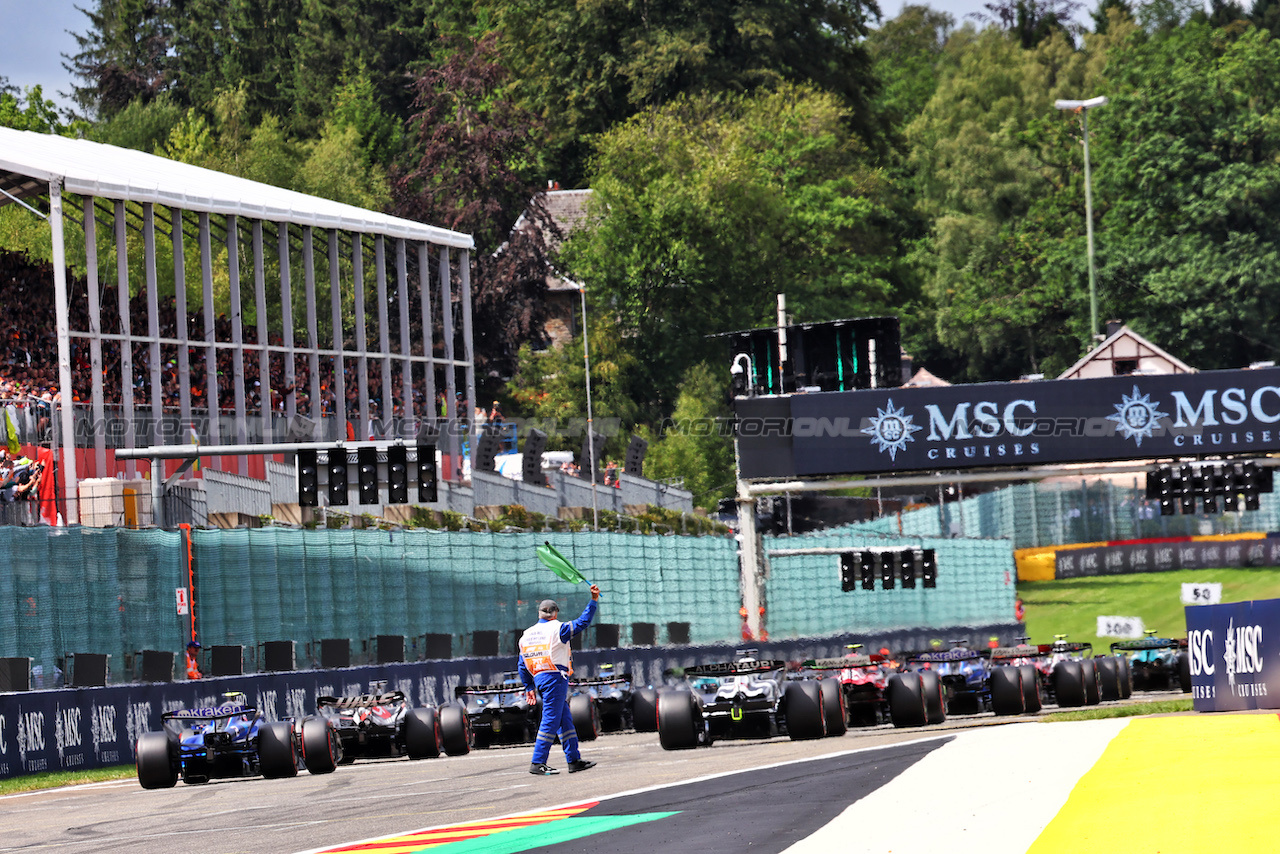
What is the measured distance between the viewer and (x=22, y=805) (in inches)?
798

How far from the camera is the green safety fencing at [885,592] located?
148 feet

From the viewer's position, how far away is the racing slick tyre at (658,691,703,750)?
856 inches

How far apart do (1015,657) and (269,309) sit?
45.5 metres

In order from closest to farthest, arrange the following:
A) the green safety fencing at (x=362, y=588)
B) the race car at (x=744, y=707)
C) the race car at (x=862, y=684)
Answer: the race car at (x=744, y=707) < the green safety fencing at (x=362, y=588) < the race car at (x=862, y=684)

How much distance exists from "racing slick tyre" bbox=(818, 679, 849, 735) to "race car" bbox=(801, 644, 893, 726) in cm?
228

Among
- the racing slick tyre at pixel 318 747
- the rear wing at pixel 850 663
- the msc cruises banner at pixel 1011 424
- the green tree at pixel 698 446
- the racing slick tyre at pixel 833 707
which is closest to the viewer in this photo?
the racing slick tyre at pixel 318 747

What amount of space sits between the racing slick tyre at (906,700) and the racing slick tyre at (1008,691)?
75.4 inches

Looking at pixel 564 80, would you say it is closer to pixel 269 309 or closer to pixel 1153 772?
pixel 269 309

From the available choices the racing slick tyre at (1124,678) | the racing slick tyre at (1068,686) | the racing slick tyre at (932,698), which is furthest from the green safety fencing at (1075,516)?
the racing slick tyre at (932,698)

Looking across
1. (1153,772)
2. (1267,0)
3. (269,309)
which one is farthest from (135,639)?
(1267,0)

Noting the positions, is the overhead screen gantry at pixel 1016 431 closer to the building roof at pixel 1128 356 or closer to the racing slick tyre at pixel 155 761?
the racing slick tyre at pixel 155 761

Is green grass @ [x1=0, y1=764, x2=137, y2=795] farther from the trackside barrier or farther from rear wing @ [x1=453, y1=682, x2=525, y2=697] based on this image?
rear wing @ [x1=453, y1=682, x2=525, y2=697]

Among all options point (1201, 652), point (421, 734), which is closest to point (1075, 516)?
point (1201, 652)

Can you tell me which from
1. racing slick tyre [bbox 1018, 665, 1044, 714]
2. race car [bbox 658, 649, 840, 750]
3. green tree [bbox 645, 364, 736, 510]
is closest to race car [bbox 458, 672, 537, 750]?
race car [bbox 658, 649, 840, 750]
